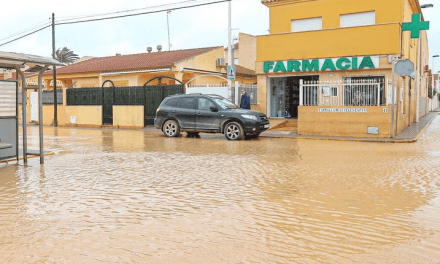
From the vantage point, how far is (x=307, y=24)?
23.7 metres

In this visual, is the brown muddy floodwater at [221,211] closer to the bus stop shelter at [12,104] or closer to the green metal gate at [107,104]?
the bus stop shelter at [12,104]

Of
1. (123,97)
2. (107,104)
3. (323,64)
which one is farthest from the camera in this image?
(107,104)

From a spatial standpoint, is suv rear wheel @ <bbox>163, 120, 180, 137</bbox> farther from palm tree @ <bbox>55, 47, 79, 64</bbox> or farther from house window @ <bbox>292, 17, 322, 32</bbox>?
palm tree @ <bbox>55, 47, 79, 64</bbox>

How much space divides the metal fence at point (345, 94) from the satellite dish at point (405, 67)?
1038 millimetres

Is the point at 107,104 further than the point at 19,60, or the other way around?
the point at 107,104

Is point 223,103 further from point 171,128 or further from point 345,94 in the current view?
point 345,94

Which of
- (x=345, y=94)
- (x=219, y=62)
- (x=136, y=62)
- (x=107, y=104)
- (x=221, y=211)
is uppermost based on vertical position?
(x=219, y=62)

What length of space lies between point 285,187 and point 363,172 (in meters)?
2.41

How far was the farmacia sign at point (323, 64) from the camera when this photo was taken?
20828 millimetres

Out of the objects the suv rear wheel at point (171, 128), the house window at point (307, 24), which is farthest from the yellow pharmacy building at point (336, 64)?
the suv rear wheel at point (171, 128)

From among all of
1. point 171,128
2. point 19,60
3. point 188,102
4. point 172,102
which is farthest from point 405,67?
point 19,60

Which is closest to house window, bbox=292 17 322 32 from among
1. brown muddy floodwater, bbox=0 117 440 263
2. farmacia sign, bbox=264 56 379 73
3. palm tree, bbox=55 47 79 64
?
farmacia sign, bbox=264 56 379 73

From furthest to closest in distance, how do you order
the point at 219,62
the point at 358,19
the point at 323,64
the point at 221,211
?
the point at 219,62 < the point at 358,19 < the point at 323,64 < the point at 221,211

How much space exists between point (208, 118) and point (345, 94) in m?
5.80
